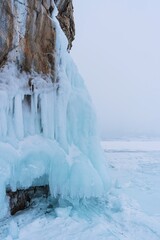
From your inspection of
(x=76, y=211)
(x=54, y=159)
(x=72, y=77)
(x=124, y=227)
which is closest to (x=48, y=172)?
(x=54, y=159)

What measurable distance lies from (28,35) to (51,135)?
95.9 inches

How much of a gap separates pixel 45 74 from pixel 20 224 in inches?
137

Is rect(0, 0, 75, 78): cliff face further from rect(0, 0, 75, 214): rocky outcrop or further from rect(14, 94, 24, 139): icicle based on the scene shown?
rect(14, 94, 24, 139): icicle

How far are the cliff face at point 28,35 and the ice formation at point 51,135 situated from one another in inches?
7.9

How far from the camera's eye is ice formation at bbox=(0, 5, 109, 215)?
538cm

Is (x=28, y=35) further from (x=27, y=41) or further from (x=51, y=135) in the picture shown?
(x=51, y=135)

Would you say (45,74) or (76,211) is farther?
(45,74)

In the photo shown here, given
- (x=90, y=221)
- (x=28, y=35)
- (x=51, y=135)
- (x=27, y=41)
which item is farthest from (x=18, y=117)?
(x=90, y=221)

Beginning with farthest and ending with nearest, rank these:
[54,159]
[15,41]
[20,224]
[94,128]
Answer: [94,128], [54,159], [15,41], [20,224]

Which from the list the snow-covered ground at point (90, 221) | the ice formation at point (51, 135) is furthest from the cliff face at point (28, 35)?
the snow-covered ground at point (90, 221)

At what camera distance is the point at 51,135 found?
20.2ft

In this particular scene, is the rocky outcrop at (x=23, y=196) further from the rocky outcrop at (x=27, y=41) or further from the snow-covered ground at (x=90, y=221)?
the snow-covered ground at (x=90, y=221)

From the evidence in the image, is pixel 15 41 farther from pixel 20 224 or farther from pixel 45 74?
pixel 20 224

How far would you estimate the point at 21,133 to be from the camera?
567 cm
